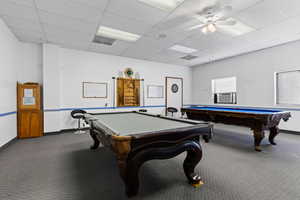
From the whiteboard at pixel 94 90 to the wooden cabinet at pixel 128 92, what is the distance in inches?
22.8

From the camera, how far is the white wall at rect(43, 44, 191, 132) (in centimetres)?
427

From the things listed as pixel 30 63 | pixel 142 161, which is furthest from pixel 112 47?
pixel 142 161

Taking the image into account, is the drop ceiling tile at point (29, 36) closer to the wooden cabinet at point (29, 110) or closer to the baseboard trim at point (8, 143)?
the wooden cabinet at point (29, 110)

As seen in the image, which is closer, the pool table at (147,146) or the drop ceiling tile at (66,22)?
the pool table at (147,146)

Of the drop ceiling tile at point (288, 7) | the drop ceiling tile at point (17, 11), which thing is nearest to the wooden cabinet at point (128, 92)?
the drop ceiling tile at point (17, 11)

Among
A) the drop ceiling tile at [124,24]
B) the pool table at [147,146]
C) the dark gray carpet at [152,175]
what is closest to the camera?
the pool table at [147,146]

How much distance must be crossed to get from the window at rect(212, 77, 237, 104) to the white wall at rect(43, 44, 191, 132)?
3277 mm

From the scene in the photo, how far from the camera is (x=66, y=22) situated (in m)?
3.08

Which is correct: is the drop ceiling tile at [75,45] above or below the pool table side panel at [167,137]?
above

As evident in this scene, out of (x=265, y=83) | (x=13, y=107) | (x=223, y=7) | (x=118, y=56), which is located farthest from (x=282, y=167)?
(x=13, y=107)

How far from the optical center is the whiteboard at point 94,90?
16.2ft

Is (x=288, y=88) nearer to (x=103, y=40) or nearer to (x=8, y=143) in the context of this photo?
(x=103, y=40)

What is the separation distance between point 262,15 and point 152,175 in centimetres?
371

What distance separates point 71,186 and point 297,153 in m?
4.11
